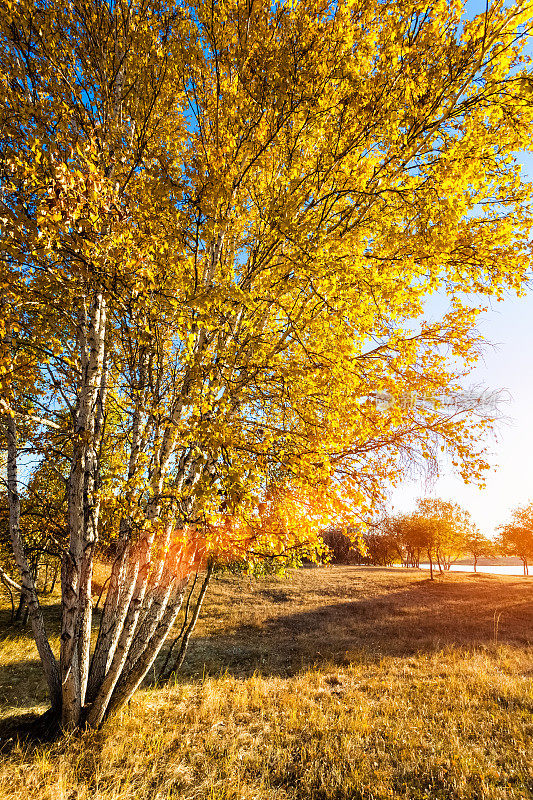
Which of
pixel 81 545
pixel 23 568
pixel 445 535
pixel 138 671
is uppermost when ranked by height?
pixel 81 545

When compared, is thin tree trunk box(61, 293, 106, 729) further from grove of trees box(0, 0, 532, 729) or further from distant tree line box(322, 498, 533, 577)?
distant tree line box(322, 498, 533, 577)

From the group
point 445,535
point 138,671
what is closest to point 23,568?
point 138,671

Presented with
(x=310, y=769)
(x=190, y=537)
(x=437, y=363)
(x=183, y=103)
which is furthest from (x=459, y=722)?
(x=183, y=103)

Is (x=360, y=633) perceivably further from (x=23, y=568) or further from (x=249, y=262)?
(x=249, y=262)

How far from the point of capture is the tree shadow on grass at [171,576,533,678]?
1021 centimetres

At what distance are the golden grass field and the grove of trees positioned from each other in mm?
906

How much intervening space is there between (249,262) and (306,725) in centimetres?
787

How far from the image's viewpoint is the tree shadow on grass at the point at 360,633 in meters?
10.2

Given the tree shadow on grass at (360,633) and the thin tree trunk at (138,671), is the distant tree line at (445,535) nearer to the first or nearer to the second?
the tree shadow on grass at (360,633)

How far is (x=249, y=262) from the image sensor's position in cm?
558

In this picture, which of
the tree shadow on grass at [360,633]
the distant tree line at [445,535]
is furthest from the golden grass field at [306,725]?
the distant tree line at [445,535]

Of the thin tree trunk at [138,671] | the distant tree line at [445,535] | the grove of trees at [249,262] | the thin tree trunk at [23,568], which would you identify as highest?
the grove of trees at [249,262]

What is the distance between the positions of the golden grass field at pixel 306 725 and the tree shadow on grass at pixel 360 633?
0.34ft

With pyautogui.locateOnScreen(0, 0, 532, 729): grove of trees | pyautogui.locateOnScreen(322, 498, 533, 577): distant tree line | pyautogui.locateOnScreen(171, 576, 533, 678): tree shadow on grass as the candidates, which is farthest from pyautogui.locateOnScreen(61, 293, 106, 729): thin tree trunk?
pyautogui.locateOnScreen(322, 498, 533, 577): distant tree line
